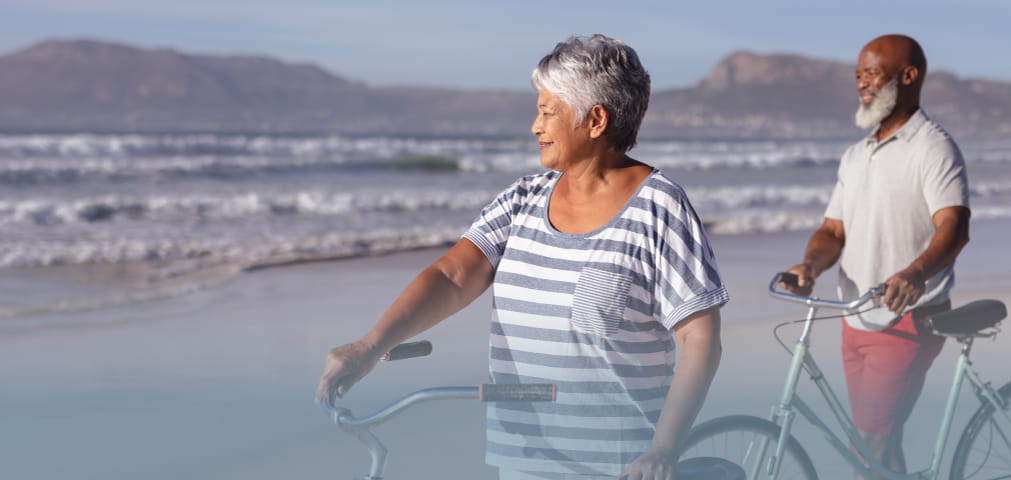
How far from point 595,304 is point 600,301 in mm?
12

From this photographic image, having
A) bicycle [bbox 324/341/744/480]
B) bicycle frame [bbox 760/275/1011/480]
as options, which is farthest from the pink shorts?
bicycle [bbox 324/341/744/480]

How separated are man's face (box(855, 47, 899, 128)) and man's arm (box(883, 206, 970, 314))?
371 mm

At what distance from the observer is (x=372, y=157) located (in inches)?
1361

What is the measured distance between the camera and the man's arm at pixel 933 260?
111 inches

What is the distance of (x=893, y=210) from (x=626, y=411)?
1464 mm

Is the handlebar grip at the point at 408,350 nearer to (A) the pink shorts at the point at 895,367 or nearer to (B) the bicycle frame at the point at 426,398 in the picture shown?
(B) the bicycle frame at the point at 426,398

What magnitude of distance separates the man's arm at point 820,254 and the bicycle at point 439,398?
3.59 feet

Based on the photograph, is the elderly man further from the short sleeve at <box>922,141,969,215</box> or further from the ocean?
the ocean

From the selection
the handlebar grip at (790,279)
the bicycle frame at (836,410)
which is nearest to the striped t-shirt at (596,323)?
the bicycle frame at (836,410)

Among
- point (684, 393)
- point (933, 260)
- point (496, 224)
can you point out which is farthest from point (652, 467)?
point (933, 260)

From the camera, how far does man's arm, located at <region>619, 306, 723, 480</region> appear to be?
1.81 meters

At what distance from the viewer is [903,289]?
282 centimetres

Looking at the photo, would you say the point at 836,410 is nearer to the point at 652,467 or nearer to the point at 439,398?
the point at 652,467

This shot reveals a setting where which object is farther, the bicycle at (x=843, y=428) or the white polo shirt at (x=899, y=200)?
the white polo shirt at (x=899, y=200)
